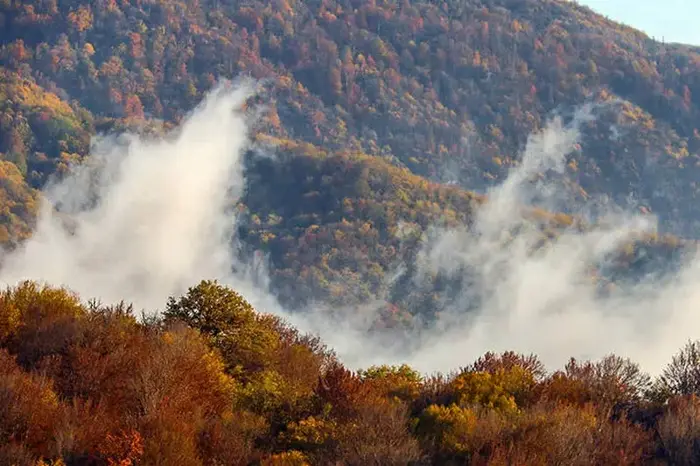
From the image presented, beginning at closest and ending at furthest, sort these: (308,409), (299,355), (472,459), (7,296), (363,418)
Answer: (472,459), (363,418), (308,409), (7,296), (299,355)

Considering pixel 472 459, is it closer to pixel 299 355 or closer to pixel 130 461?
pixel 130 461

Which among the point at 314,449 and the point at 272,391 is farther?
the point at 272,391

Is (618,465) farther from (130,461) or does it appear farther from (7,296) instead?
(7,296)

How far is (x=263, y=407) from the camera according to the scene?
8094 cm

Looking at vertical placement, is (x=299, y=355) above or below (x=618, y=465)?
above

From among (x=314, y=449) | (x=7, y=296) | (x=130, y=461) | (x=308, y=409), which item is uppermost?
(x=7, y=296)

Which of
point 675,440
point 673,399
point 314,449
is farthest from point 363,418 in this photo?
point 673,399

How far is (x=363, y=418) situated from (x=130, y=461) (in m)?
17.0

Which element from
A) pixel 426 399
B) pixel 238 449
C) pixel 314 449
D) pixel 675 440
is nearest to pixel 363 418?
pixel 314 449

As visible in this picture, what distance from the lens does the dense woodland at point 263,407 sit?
204ft

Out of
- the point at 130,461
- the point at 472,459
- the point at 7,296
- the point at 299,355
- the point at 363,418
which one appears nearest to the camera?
the point at 130,461

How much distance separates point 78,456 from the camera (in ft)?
203

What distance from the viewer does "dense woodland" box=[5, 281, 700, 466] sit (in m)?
62.2

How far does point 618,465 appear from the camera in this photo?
215 feet
